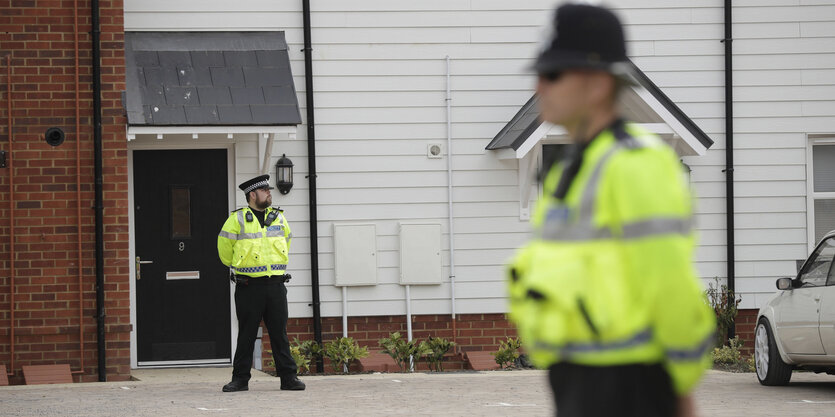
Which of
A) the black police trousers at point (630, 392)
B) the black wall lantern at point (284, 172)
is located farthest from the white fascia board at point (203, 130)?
the black police trousers at point (630, 392)

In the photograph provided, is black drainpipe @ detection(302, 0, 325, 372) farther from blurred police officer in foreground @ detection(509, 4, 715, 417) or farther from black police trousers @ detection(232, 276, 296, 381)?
blurred police officer in foreground @ detection(509, 4, 715, 417)

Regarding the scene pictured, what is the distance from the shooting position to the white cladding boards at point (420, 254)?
1516cm

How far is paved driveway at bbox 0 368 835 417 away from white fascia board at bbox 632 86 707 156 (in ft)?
8.63

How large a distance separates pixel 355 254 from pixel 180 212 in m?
2.04

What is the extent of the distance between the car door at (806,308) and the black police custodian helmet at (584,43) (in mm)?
8810

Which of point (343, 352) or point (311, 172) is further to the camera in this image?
point (311, 172)

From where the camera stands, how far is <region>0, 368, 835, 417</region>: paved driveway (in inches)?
396

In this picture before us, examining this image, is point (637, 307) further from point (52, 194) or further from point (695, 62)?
point (695, 62)

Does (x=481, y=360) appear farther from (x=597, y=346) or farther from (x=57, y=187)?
(x=597, y=346)

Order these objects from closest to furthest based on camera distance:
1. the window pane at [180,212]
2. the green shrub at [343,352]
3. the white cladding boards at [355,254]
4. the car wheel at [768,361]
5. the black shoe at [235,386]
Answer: the black shoe at [235,386], the car wheel at [768,361], the green shrub at [343,352], the window pane at [180,212], the white cladding boards at [355,254]

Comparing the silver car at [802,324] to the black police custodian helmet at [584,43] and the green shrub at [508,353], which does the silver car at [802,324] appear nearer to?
the green shrub at [508,353]

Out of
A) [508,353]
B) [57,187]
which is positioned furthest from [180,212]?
[508,353]

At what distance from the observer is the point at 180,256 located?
48.5ft

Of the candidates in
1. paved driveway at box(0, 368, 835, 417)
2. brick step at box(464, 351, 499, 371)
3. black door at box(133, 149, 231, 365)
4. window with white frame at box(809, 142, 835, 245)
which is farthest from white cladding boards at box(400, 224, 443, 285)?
window with white frame at box(809, 142, 835, 245)
